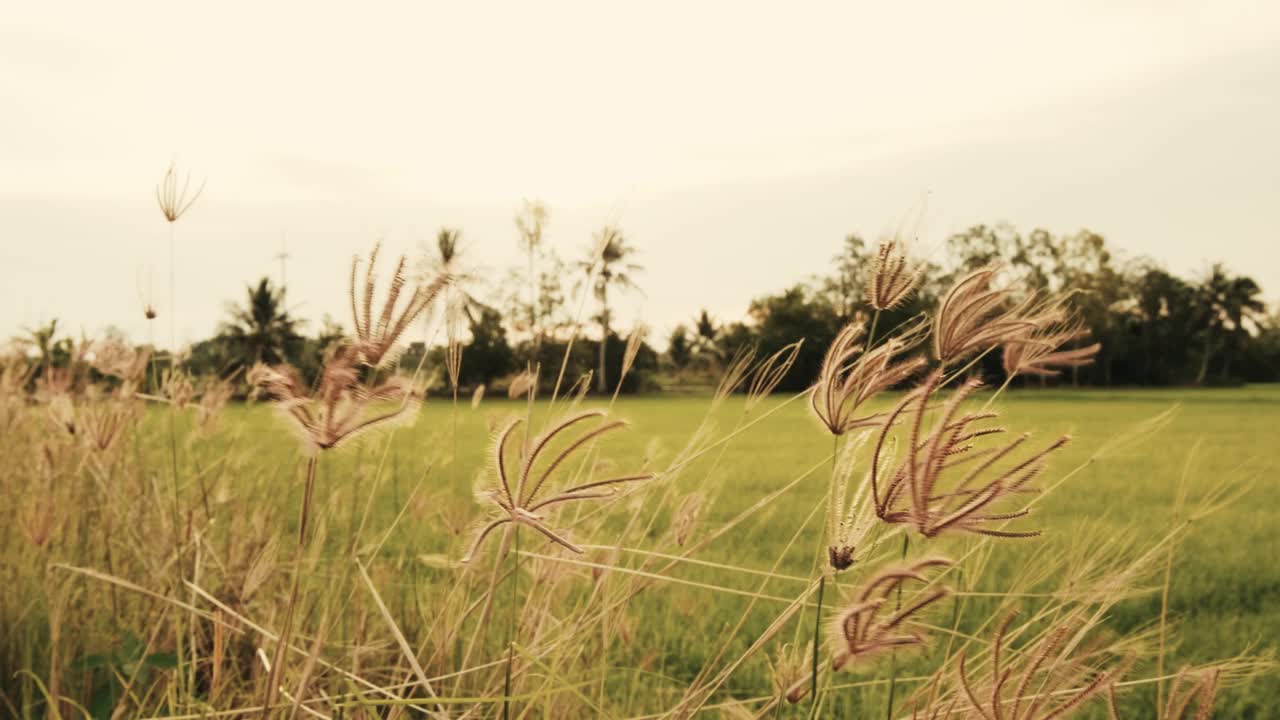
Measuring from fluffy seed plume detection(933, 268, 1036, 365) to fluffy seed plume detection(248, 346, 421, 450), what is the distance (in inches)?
23.8

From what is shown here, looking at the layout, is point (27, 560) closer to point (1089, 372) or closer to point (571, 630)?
point (571, 630)

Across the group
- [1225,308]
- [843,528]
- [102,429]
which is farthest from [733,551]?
[1225,308]

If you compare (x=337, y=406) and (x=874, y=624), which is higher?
(x=337, y=406)

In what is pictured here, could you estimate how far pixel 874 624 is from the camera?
73 cm

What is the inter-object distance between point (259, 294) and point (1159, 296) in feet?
195

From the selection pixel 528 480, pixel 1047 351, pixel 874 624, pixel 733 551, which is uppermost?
pixel 1047 351

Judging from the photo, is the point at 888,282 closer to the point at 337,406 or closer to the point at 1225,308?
the point at 337,406

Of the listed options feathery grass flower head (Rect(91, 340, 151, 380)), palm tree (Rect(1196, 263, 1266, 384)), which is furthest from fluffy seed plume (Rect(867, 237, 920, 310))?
palm tree (Rect(1196, 263, 1266, 384))

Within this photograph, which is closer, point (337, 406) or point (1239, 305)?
point (337, 406)

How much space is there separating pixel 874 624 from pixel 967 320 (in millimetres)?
399

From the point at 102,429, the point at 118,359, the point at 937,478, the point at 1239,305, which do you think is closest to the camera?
the point at 937,478

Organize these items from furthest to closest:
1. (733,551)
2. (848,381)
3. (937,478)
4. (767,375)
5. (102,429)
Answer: (733,551) < (102,429) < (767,375) < (848,381) < (937,478)

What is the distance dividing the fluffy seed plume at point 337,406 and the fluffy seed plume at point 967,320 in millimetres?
604

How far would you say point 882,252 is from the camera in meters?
0.99
